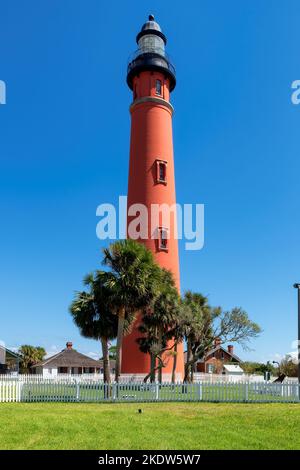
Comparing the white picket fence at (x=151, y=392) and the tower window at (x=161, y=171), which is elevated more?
the tower window at (x=161, y=171)

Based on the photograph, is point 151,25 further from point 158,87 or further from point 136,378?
point 136,378

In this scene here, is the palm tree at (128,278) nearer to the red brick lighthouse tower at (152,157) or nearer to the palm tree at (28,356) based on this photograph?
the red brick lighthouse tower at (152,157)

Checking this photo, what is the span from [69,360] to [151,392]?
A: 116 feet

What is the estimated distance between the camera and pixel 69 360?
52031 mm

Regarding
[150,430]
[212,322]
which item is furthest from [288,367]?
[150,430]

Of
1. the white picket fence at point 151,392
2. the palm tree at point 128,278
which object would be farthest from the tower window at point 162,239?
the white picket fence at point 151,392

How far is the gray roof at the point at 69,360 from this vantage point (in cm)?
5106

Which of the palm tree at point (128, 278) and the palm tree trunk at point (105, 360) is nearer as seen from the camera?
the palm tree at point (128, 278)

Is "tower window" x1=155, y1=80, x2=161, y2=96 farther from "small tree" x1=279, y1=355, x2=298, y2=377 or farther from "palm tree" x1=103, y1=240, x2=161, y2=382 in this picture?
"small tree" x1=279, y1=355, x2=298, y2=377

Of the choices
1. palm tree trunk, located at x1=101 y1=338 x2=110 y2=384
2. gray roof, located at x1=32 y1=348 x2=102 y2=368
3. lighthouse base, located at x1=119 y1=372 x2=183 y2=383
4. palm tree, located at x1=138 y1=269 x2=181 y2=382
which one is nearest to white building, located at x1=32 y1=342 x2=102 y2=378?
gray roof, located at x1=32 y1=348 x2=102 y2=368

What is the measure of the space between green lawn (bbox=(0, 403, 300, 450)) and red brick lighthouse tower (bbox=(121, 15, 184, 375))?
16.6 meters

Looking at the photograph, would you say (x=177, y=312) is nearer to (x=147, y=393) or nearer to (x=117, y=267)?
(x=117, y=267)

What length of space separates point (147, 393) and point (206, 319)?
13.9 meters

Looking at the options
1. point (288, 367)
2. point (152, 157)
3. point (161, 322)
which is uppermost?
point (152, 157)
